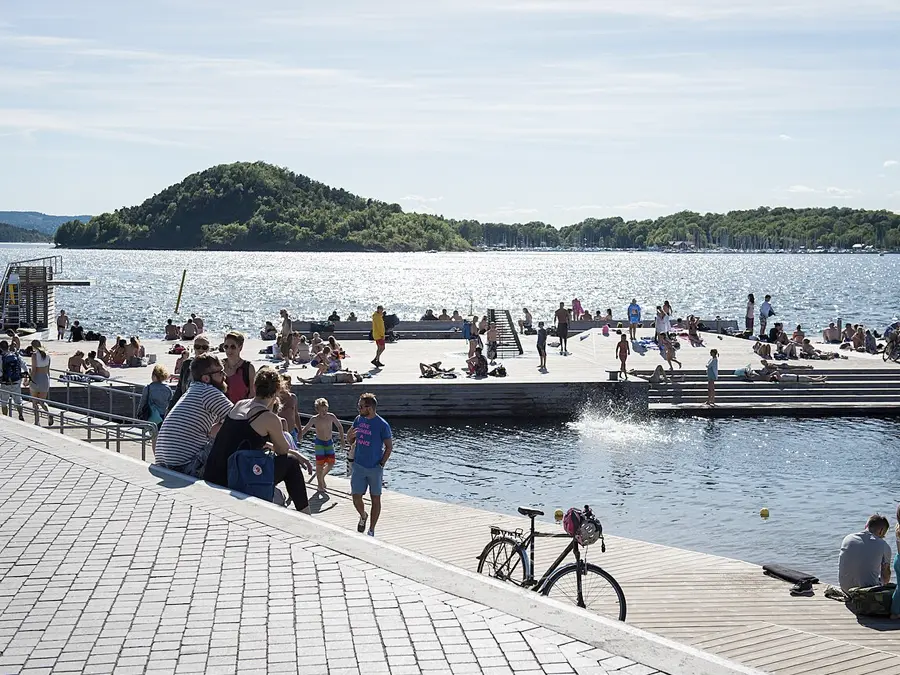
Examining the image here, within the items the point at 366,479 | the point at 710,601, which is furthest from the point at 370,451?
the point at 710,601

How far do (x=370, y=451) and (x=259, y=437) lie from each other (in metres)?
1.63

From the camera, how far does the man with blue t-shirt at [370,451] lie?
10.5 metres

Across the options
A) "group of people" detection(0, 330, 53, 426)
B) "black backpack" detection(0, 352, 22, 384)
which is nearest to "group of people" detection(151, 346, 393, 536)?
"group of people" detection(0, 330, 53, 426)

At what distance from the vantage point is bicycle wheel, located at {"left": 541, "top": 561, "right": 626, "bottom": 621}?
7.66 meters

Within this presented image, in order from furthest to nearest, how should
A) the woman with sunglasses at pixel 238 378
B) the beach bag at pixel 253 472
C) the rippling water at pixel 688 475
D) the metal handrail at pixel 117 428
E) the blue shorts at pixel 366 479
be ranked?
1. the rippling water at pixel 688 475
2. the metal handrail at pixel 117 428
3. the woman with sunglasses at pixel 238 378
4. the blue shorts at pixel 366 479
5. the beach bag at pixel 253 472

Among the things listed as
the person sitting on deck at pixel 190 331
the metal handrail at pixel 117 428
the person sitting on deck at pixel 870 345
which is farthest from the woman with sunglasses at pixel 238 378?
the person sitting on deck at pixel 870 345

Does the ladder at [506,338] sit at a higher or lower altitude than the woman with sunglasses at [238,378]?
lower

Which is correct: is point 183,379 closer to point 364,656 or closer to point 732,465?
point 364,656

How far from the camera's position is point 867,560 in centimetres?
984

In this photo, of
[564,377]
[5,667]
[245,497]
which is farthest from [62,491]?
[564,377]

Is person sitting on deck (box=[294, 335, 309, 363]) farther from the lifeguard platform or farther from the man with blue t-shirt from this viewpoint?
the man with blue t-shirt

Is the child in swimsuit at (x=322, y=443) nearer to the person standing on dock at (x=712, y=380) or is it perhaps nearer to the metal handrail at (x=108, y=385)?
the metal handrail at (x=108, y=385)

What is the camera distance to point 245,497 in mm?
9219

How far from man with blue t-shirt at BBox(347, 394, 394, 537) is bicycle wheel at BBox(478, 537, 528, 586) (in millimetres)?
1665
